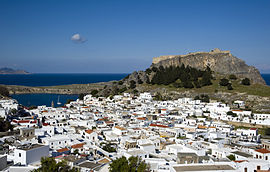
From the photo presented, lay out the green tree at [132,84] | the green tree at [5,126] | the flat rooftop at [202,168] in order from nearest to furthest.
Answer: the flat rooftop at [202,168] < the green tree at [5,126] < the green tree at [132,84]

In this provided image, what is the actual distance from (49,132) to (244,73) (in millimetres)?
59118

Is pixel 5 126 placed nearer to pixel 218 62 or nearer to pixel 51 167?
pixel 51 167

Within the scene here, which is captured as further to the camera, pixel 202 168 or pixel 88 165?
pixel 88 165

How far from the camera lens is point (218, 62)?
7394 centimetres

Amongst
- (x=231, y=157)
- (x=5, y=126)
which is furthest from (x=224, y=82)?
(x=5, y=126)

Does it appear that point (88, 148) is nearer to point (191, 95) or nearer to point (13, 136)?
point (13, 136)

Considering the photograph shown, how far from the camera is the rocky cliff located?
235 ft

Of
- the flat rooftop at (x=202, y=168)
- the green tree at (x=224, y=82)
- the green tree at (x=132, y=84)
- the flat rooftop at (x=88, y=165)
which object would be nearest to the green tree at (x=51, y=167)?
the flat rooftop at (x=88, y=165)

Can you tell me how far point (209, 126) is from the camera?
104ft

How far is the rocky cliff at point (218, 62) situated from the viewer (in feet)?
235

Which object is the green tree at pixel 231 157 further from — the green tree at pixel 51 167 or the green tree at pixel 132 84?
the green tree at pixel 132 84

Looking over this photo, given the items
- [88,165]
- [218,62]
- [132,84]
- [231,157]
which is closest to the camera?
[88,165]

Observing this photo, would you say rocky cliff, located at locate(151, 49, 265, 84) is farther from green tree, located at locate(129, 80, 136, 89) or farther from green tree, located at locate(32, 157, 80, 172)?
green tree, located at locate(32, 157, 80, 172)

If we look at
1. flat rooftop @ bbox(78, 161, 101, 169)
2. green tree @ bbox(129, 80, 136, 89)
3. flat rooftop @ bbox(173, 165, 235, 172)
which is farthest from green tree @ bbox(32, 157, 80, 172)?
green tree @ bbox(129, 80, 136, 89)
